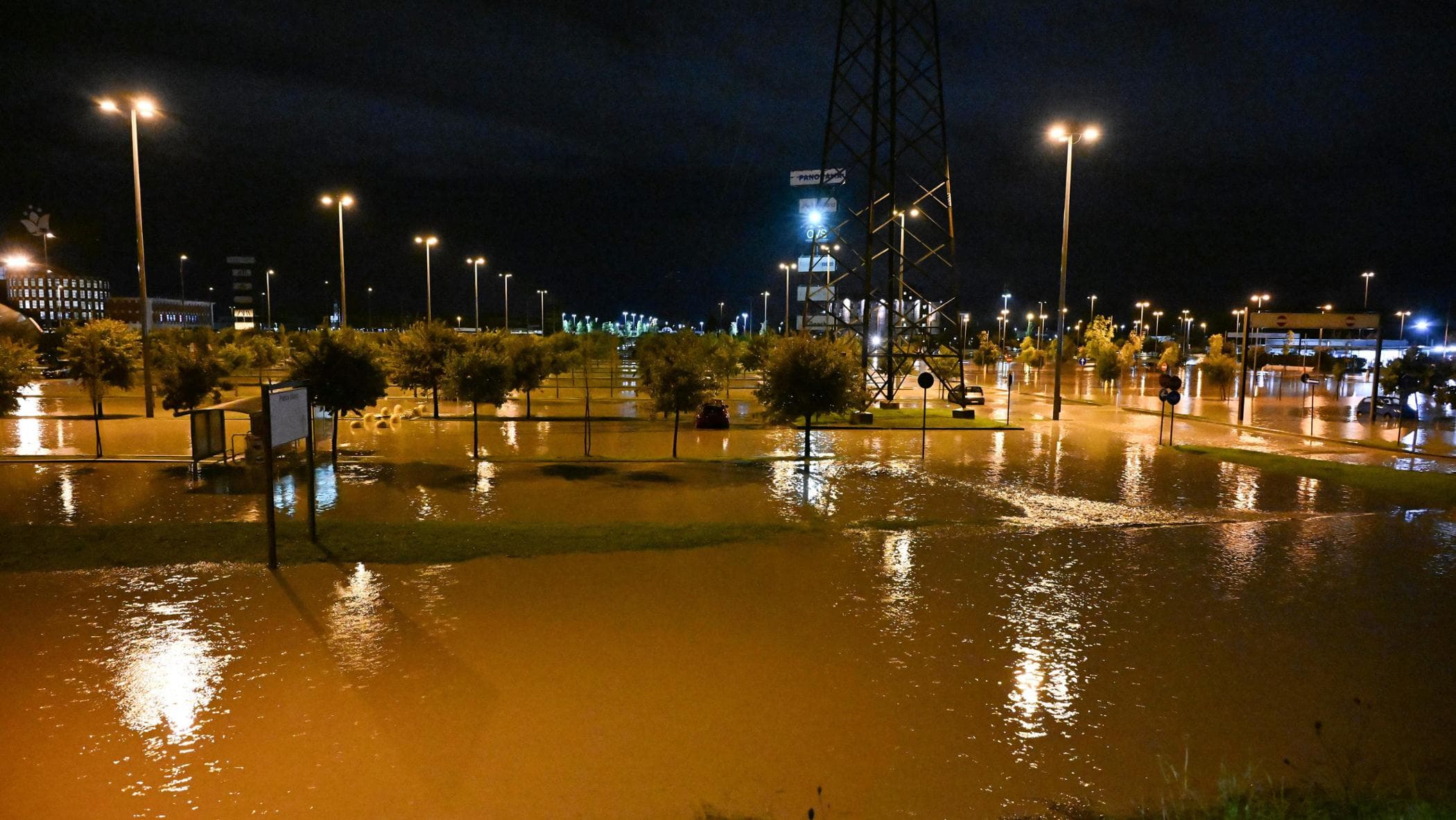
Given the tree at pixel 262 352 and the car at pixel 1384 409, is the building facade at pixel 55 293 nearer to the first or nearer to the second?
the tree at pixel 262 352

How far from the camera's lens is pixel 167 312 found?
133 meters

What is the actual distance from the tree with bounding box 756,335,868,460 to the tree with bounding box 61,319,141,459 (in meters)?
23.6

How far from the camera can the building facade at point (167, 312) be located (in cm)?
12244

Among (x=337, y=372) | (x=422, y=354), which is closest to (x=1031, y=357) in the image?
(x=422, y=354)

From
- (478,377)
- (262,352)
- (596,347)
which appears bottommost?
(478,377)

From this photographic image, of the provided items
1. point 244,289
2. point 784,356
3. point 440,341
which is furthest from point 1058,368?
point 244,289

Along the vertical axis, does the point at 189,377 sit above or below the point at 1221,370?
below

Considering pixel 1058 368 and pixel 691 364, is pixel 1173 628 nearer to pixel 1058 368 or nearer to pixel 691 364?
pixel 691 364

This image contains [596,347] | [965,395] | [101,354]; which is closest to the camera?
[101,354]

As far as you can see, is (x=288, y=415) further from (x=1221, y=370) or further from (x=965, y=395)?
(x=1221, y=370)

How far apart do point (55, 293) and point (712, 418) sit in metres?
198

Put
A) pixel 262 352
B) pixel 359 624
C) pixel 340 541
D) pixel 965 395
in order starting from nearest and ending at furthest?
1. pixel 359 624
2. pixel 340 541
3. pixel 965 395
4. pixel 262 352

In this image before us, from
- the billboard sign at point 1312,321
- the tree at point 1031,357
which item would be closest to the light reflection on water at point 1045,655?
the billboard sign at point 1312,321

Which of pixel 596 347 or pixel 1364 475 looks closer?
pixel 1364 475
